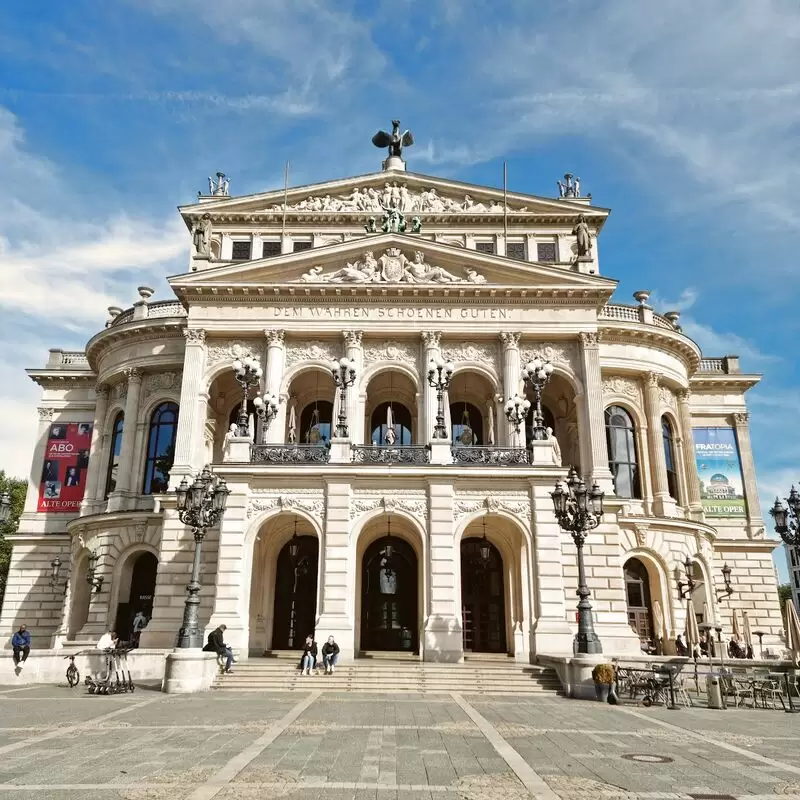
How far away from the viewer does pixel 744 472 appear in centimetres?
4225

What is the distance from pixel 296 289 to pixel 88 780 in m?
27.7

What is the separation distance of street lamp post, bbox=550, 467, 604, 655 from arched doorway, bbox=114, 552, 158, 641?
2171 centimetres

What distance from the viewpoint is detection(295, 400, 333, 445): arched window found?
3744 cm

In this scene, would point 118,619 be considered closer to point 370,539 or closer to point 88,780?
point 370,539

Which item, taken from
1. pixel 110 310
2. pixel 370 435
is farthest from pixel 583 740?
pixel 110 310

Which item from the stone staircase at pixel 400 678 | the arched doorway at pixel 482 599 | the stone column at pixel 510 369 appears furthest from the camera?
the stone column at pixel 510 369

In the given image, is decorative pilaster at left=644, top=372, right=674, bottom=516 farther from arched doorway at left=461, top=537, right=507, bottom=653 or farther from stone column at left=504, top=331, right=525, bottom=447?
arched doorway at left=461, top=537, right=507, bottom=653

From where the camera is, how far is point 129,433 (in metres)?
38.0

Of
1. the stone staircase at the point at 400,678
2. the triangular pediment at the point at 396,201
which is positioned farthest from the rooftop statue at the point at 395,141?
the stone staircase at the point at 400,678

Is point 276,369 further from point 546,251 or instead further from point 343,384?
point 546,251

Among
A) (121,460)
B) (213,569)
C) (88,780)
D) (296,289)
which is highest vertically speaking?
(296,289)

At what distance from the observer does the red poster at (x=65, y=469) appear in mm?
41438

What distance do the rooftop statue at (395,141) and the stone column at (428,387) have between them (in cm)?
1624

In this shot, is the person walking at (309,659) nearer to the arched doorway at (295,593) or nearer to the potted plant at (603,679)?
the arched doorway at (295,593)
